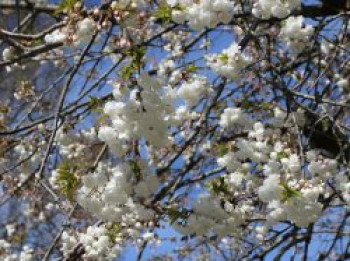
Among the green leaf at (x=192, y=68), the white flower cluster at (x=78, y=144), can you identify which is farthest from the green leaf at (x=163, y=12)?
the white flower cluster at (x=78, y=144)

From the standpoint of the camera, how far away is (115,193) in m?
2.17

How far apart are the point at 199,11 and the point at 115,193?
2.38 ft

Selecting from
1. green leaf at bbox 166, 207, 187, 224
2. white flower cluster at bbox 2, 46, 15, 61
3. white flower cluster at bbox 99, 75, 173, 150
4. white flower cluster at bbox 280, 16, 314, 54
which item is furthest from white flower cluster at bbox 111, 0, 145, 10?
white flower cluster at bbox 2, 46, 15, 61

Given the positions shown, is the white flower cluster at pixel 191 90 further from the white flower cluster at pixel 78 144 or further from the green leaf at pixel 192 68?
the white flower cluster at pixel 78 144

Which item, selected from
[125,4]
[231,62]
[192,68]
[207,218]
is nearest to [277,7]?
[231,62]

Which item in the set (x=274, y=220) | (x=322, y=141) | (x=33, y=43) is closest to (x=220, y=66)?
(x=274, y=220)

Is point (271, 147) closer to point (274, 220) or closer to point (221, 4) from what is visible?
point (274, 220)

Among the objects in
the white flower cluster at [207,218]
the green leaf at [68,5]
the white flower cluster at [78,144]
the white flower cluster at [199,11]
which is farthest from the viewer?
the white flower cluster at [78,144]

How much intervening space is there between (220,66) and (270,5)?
0.30 meters

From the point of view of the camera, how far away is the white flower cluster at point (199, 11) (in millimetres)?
2312

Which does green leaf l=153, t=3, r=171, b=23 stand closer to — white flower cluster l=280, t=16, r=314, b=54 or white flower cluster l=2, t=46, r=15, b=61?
white flower cluster l=280, t=16, r=314, b=54

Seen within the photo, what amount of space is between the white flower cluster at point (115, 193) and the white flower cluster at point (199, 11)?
0.60 m

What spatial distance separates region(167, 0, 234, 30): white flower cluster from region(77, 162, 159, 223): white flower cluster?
596 millimetres

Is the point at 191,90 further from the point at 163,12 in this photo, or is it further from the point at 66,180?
the point at 66,180
